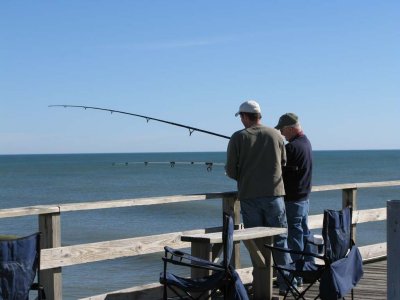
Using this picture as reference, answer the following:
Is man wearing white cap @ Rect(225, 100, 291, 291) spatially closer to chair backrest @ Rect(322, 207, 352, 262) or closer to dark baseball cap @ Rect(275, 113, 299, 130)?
dark baseball cap @ Rect(275, 113, 299, 130)

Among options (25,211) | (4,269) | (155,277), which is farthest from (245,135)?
(155,277)

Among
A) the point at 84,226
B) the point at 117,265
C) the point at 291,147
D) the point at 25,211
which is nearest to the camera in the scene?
the point at 25,211

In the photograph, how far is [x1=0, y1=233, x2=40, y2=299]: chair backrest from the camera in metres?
3.81

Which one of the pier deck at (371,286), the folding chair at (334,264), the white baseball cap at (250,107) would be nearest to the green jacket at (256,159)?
the white baseball cap at (250,107)

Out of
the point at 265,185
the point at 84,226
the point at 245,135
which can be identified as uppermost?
the point at 245,135

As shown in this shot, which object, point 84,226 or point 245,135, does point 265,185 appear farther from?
point 84,226

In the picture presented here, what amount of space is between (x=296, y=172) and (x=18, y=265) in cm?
256

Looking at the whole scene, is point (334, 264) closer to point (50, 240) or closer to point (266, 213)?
point (266, 213)

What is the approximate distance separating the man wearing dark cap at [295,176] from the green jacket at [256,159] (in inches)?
13.2

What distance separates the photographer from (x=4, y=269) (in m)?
3.81

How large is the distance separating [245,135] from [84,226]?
15.7 meters

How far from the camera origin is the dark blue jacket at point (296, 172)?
228 inches

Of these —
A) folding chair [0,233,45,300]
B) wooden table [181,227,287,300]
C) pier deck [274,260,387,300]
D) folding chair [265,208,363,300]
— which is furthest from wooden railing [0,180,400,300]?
pier deck [274,260,387,300]

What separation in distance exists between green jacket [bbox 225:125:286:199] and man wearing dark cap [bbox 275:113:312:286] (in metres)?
0.33
